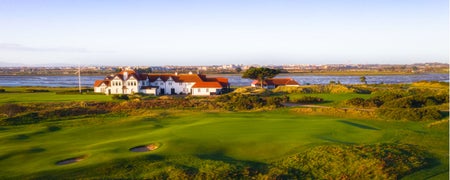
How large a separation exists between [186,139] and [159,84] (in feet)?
185

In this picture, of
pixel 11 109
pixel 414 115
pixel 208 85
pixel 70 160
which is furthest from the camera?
pixel 208 85

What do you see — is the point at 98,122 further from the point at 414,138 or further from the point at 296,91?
the point at 296,91

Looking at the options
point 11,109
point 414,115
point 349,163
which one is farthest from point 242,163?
point 11,109

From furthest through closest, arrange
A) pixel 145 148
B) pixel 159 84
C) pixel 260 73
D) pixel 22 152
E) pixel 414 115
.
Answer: pixel 260 73 → pixel 159 84 → pixel 414 115 → pixel 145 148 → pixel 22 152

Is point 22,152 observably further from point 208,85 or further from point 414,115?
point 208,85

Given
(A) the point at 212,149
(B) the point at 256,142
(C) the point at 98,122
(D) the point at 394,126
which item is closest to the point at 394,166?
(B) the point at 256,142

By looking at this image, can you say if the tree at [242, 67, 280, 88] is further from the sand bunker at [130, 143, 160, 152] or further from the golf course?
the sand bunker at [130, 143, 160, 152]

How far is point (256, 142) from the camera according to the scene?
→ 2448 cm

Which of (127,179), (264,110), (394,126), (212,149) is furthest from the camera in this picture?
(264,110)

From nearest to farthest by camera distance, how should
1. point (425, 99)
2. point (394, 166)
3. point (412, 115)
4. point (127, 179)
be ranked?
1. point (127, 179)
2. point (394, 166)
3. point (412, 115)
4. point (425, 99)

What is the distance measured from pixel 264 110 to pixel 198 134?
21.4 m

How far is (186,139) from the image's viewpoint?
2561 cm

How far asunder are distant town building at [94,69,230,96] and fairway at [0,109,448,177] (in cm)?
3942

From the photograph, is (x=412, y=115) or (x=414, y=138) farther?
(x=412, y=115)
